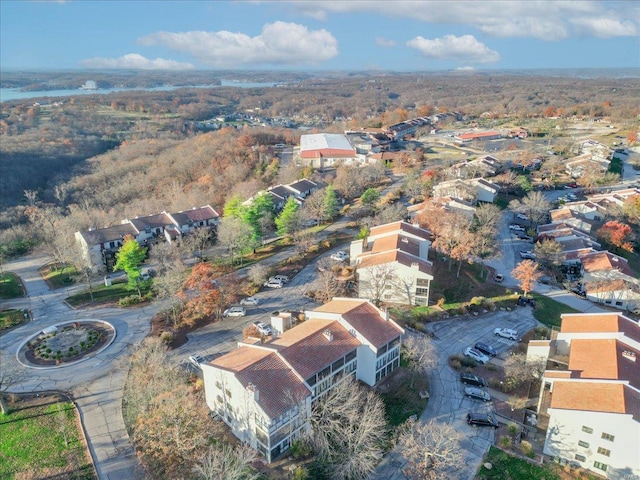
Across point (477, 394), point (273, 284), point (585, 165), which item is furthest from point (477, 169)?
point (477, 394)

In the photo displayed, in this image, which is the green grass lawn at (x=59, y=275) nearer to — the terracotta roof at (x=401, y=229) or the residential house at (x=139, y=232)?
the residential house at (x=139, y=232)

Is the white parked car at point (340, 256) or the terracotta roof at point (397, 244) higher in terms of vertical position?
the terracotta roof at point (397, 244)

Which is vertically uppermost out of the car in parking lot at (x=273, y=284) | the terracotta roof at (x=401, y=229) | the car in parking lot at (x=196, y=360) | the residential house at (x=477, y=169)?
the residential house at (x=477, y=169)

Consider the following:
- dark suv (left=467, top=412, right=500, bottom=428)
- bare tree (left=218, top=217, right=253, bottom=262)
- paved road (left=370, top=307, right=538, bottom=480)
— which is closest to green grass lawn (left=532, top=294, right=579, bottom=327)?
paved road (left=370, top=307, right=538, bottom=480)

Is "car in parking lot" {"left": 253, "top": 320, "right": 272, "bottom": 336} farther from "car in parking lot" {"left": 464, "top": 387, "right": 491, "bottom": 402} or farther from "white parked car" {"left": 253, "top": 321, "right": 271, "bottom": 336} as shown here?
"car in parking lot" {"left": 464, "top": 387, "right": 491, "bottom": 402}

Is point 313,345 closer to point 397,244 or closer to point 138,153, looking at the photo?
point 397,244

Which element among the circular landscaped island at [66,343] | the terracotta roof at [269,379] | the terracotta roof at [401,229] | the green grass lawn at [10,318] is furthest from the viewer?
the terracotta roof at [401,229]

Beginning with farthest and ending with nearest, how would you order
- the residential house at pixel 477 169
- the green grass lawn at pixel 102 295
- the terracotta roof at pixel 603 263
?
the residential house at pixel 477 169 < the terracotta roof at pixel 603 263 < the green grass lawn at pixel 102 295

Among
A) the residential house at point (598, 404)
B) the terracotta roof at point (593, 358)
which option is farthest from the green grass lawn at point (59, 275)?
the terracotta roof at point (593, 358)
